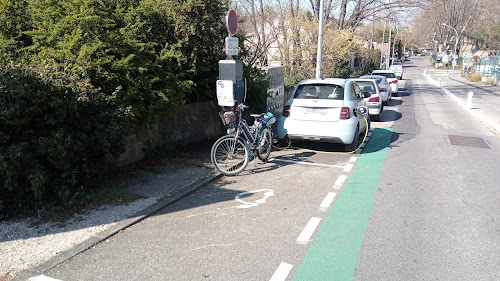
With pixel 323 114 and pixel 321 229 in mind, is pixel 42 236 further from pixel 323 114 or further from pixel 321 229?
pixel 323 114

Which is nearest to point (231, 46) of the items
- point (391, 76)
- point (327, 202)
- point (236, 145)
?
point (236, 145)

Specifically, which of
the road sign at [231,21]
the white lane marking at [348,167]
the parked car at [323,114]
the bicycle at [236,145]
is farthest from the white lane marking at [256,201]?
the road sign at [231,21]

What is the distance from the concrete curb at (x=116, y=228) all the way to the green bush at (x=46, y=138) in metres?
0.88

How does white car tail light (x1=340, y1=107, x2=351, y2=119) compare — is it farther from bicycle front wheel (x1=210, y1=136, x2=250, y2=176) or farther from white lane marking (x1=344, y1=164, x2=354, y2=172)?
bicycle front wheel (x1=210, y1=136, x2=250, y2=176)

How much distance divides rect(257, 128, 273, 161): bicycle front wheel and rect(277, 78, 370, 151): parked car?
0.91 meters

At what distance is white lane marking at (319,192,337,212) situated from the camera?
17.1ft

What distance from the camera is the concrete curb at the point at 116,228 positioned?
3504mm

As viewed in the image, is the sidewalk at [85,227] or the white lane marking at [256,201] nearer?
the sidewalk at [85,227]

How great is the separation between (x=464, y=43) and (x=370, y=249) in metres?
124

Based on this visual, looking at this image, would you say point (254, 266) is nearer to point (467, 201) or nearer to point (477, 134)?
point (467, 201)

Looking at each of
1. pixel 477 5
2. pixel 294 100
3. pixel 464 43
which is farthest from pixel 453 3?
pixel 294 100

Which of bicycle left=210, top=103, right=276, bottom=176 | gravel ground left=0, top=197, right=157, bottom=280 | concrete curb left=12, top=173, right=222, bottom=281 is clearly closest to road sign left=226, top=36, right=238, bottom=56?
bicycle left=210, top=103, right=276, bottom=176

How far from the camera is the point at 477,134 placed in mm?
11438

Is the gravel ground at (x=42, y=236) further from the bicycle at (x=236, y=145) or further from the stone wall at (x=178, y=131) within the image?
the bicycle at (x=236, y=145)
